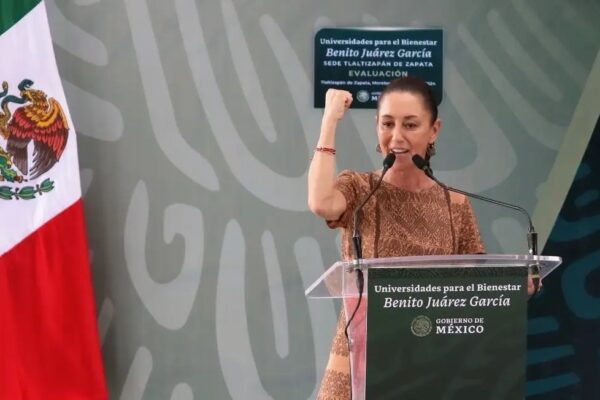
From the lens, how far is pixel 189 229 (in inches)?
156

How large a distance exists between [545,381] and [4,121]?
103 inches

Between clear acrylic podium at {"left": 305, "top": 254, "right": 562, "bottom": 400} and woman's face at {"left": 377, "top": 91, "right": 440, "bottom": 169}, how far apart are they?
20.5 inches

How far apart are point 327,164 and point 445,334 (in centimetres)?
58

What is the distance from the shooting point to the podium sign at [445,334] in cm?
178

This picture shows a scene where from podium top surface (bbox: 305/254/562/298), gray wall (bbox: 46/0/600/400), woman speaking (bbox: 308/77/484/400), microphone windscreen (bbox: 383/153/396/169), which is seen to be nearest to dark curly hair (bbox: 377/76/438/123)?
woman speaking (bbox: 308/77/484/400)

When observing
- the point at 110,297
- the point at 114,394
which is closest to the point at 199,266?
the point at 110,297

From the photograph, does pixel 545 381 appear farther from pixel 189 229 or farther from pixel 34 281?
pixel 34 281

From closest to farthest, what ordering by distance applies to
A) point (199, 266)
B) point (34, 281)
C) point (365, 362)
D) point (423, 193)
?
point (365, 362) → point (423, 193) → point (34, 281) → point (199, 266)

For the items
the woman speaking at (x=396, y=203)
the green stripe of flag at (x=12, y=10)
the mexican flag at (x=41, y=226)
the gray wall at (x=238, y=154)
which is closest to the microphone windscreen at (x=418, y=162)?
the woman speaking at (x=396, y=203)

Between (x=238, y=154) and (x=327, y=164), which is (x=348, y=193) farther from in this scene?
(x=238, y=154)

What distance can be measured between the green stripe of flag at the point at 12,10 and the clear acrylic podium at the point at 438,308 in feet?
8.25

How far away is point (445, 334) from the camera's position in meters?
1.79

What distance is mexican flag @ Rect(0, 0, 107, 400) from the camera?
366 centimetres

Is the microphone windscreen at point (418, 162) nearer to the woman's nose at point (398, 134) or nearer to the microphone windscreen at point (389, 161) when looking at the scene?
the microphone windscreen at point (389, 161)
